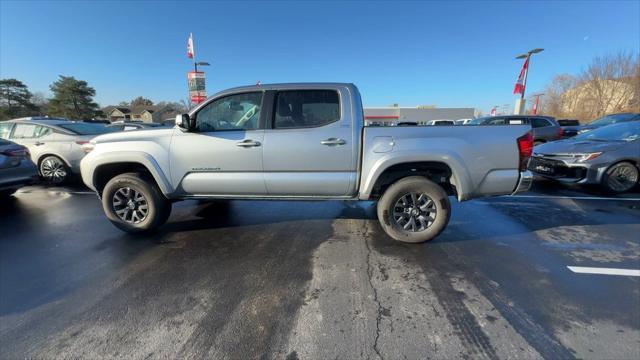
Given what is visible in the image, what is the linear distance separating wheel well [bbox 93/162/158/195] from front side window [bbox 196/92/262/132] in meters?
1.06

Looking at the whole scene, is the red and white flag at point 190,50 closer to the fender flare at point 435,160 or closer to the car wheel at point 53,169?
the car wheel at point 53,169

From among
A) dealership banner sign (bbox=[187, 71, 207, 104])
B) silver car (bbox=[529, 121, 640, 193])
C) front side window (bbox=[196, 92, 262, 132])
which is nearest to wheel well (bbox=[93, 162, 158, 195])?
front side window (bbox=[196, 92, 262, 132])

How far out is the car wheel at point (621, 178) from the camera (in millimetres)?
5695

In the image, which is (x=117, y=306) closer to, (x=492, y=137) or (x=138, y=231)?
(x=138, y=231)

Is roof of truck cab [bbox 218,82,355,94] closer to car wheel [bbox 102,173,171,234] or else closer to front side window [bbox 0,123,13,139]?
car wheel [bbox 102,173,171,234]

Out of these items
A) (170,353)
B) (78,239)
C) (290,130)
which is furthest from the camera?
(78,239)

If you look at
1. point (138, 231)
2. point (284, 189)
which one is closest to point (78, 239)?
point (138, 231)

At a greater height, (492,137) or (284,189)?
(492,137)

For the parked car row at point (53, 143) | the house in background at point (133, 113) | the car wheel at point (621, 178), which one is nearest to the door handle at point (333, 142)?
the parked car row at point (53, 143)

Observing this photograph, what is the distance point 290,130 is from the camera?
3498mm

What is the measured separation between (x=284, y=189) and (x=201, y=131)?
132 cm

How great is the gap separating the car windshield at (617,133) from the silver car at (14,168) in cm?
1206

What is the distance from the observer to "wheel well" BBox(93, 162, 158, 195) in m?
3.84

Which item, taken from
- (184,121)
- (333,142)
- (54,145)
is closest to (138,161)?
(184,121)
